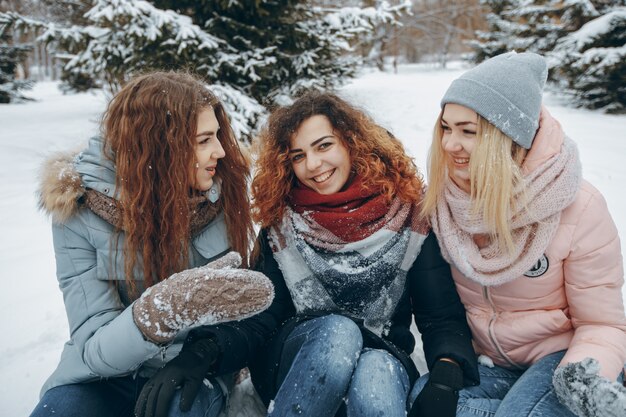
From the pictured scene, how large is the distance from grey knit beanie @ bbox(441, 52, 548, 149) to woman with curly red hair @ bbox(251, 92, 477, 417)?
506 mm

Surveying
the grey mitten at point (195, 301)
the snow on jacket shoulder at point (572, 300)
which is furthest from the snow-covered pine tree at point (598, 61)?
the grey mitten at point (195, 301)

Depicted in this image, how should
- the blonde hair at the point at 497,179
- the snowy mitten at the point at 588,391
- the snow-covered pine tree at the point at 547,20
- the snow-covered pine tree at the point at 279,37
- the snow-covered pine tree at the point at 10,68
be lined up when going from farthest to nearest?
the snow-covered pine tree at the point at 10,68 < the snow-covered pine tree at the point at 547,20 < the snow-covered pine tree at the point at 279,37 < the blonde hair at the point at 497,179 < the snowy mitten at the point at 588,391

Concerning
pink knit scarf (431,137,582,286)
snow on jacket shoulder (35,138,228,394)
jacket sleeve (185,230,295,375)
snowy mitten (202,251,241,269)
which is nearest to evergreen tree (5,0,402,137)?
jacket sleeve (185,230,295,375)

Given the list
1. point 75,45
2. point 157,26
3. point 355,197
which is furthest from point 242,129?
point 355,197

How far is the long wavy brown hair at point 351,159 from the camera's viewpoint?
1957 mm

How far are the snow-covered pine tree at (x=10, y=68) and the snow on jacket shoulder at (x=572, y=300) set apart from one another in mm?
12741

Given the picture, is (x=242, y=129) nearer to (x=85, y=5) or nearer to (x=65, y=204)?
(x=65, y=204)

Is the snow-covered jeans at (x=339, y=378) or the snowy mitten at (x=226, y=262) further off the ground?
the snowy mitten at (x=226, y=262)

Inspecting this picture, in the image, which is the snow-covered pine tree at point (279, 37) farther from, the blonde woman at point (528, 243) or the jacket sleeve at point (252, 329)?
the blonde woman at point (528, 243)

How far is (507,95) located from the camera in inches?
62.0

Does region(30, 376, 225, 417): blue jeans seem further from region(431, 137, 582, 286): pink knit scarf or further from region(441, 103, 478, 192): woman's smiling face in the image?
region(441, 103, 478, 192): woman's smiling face

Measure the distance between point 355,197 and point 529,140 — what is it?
2.42 ft

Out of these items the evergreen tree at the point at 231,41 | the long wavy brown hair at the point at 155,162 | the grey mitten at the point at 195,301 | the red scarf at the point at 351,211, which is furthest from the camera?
the evergreen tree at the point at 231,41

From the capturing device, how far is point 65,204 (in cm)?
160
